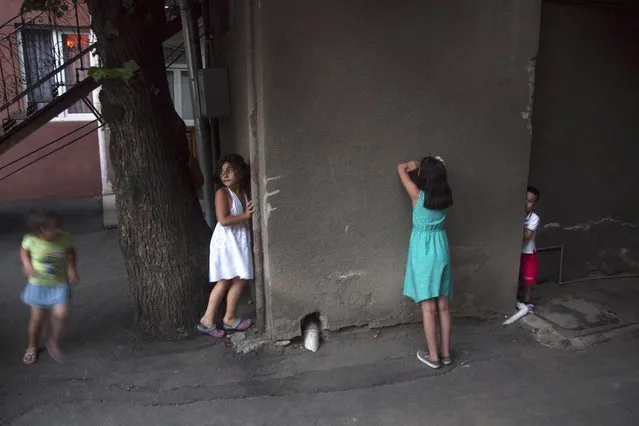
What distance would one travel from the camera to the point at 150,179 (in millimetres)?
4191

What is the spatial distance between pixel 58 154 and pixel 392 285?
843cm

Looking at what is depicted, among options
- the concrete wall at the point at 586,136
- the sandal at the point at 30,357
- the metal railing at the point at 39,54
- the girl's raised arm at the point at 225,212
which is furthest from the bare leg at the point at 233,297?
the metal railing at the point at 39,54

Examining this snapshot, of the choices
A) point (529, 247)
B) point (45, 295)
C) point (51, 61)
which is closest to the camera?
point (45, 295)

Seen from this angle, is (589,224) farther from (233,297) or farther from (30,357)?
(30,357)

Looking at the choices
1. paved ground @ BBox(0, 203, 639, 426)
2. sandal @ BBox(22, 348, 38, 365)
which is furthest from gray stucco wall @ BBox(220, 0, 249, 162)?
sandal @ BBox(22, 348, 38, 365)

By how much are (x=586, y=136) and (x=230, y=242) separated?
366 centimetres

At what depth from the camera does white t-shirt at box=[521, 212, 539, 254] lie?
4840 mm

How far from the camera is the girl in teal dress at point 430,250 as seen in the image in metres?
Answer: 3.76

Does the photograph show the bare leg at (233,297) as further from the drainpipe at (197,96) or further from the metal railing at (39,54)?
the metal railing at (39,54)

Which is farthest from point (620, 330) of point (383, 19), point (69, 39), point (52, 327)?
point (69, 39)

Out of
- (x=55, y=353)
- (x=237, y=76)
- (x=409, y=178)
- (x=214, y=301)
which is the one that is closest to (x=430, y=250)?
(x=409, y=178)

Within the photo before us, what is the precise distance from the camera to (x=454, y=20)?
413 cm

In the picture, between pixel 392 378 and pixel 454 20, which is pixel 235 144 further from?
pixel 392 378

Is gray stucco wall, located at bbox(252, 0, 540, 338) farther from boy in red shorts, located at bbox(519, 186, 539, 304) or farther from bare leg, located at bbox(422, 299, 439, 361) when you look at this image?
bare leg, located at bbox(422, 299, 439, 361)
